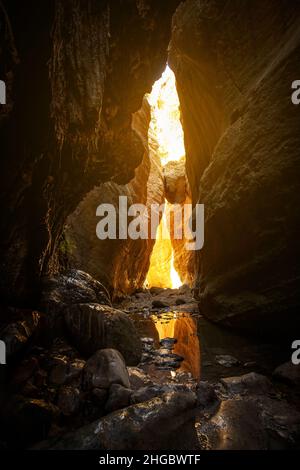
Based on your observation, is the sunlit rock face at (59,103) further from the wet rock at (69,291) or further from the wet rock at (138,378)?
the wet rock at (138,378)

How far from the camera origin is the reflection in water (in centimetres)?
483

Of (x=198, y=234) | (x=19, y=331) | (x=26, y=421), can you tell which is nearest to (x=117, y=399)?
(x=26, y=421)

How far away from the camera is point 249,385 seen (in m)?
3.69

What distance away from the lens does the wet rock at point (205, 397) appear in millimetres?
3117

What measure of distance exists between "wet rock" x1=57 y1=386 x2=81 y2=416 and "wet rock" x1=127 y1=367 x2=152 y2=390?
866mm

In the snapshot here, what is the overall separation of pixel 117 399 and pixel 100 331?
65.7 inches

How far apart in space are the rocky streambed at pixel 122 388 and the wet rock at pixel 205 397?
1 cm

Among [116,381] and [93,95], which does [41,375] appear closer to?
[116,381]

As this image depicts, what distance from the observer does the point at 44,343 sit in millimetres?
4410

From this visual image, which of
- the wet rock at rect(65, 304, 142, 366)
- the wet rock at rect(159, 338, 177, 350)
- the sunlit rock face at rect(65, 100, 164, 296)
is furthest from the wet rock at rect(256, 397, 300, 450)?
the sunlit rock face at rect(65, 100, 164, 296)

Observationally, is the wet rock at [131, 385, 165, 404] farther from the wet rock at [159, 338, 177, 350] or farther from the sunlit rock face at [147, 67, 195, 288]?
the sunlit rock face at [147, 67, 195, 288]

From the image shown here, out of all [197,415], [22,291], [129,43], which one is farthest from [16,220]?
[129,43]

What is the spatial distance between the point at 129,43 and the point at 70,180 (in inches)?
133
